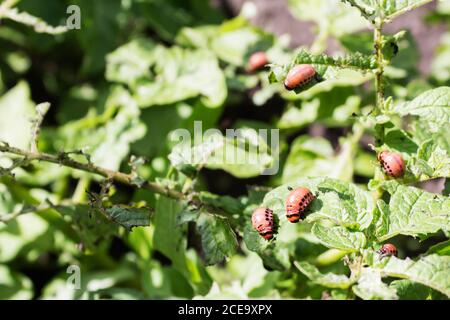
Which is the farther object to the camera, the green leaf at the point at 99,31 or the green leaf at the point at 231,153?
the green leaf at the point at 99,31

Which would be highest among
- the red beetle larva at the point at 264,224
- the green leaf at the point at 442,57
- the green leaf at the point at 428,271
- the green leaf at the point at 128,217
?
the green leaf at the point at 442,57

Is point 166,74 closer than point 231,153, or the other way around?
point 231,153

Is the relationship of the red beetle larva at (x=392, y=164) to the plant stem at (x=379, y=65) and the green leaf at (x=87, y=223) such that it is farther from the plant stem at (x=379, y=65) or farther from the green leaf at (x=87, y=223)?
the green leaf at (x=87, y=223)

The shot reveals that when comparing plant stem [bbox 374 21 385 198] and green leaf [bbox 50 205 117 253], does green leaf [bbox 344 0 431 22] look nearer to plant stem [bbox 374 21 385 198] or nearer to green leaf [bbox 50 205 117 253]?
plant stem [bbox 374 21 385 198]

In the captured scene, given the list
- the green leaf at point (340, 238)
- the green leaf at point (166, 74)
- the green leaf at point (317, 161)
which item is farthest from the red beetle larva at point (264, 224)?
the green leaf at point (166, 74)

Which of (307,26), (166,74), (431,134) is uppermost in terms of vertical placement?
(307,26)

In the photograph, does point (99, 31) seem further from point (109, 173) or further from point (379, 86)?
point (379, 86)

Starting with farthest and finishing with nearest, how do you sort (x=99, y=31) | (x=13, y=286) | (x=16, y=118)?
(x=99, y=31), (x=16, y=118), (x=13, y=286)

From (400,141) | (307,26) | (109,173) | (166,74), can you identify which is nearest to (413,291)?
(400,141)
